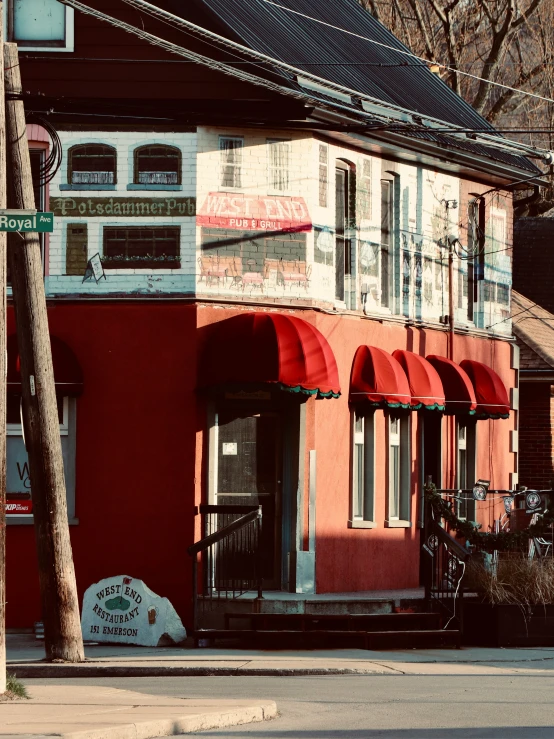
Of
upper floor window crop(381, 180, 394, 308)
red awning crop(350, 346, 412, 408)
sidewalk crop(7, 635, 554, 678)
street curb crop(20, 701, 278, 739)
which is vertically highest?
upper floor window crop(381, 180, 394, 308)

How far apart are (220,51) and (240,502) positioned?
234 inches

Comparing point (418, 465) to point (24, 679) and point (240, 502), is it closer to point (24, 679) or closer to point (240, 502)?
point (240, 502)

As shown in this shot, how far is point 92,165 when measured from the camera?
19.3 metres

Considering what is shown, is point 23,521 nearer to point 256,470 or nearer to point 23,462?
point 23,462

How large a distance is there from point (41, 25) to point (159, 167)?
2507 millimetres

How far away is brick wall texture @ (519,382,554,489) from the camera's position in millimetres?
27891

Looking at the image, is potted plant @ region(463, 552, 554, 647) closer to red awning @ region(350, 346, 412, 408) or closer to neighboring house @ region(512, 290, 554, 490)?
red awning @ region(350, 346, 412, 408)

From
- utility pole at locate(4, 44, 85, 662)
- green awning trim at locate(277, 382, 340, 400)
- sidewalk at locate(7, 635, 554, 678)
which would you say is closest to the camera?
sidewalk at locate(7, 635, 554, 678)

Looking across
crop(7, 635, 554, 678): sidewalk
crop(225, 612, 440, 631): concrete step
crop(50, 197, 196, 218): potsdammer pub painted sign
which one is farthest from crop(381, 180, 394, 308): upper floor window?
crop(7, 635, 554, 678): sidewalk

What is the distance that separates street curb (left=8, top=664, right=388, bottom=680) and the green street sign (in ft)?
15.3

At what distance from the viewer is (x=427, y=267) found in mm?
22656

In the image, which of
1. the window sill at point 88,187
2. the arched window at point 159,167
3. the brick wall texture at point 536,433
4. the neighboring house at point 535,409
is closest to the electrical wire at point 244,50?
the arched window at point 159,167

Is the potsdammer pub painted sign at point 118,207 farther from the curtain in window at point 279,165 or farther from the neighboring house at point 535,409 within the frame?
the neighboring house at point 535,409

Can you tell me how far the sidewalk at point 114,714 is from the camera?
10266 millimetres
